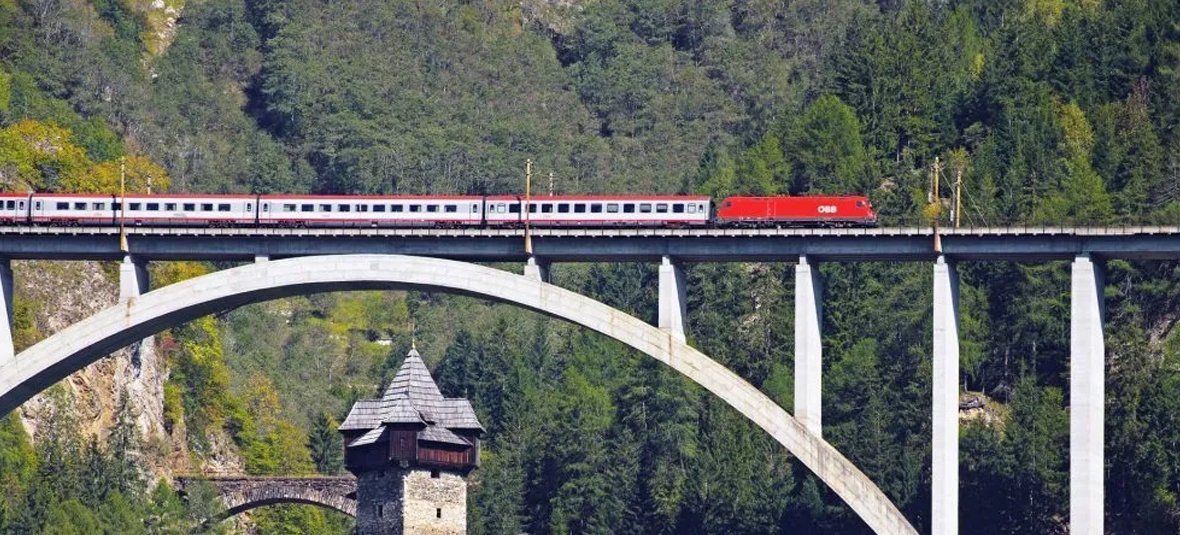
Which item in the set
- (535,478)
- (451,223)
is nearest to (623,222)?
(451,223)

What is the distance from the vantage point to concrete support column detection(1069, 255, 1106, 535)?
4486 inches

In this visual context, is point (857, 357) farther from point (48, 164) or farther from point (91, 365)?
point (48, 164)

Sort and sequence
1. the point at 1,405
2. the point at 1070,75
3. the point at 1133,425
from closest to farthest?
1. the point at 1,405
2. the point at 1133,425
3. the point at 1070,75

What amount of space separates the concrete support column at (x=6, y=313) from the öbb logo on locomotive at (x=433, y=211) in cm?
239

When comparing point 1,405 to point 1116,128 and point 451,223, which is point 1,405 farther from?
point 1116,128

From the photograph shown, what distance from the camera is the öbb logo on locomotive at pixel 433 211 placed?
396 feet

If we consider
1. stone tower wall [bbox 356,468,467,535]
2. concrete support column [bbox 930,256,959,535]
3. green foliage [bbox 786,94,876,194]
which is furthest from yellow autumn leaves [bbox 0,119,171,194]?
concrete support column [bbox 930,256,959,535]

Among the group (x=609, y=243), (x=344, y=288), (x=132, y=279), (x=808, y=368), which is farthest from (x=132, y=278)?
(x=808, y=368)

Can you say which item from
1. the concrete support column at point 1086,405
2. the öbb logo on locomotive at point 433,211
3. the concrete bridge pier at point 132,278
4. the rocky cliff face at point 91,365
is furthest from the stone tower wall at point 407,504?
the rocky cliff face at point 91,365

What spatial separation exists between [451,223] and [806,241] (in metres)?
12.3

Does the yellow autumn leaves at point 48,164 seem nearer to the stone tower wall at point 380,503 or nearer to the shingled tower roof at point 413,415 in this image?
the shingled tower roof at point 413,415

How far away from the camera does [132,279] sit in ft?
399

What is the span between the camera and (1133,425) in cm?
14012

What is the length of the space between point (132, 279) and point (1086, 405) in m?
31.0
